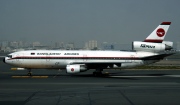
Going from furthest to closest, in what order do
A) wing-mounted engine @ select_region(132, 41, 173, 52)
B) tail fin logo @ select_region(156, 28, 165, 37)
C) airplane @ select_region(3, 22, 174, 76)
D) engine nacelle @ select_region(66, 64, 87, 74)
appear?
tail fin logo @ select_region(156, 28, 165, 37)
wing-mounted engine @ select_region(132, 41, 173, 52)
airplane @ select_region(3, 22, 174, 76)
engine nacelle @ select_region(66, 64, 87, 74)

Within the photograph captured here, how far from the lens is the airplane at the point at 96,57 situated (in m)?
33.5

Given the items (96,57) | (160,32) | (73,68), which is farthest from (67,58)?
(160,32)

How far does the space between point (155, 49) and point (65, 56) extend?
483 inches

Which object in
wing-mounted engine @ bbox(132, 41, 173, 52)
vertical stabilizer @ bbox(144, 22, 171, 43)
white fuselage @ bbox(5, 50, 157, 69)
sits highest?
vertical stabilizer @ bbox(144, 22, 171, 43)

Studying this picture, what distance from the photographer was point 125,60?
3484 centimetres

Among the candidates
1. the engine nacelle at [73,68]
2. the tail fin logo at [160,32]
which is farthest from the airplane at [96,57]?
the engine nacelle at [73,68]

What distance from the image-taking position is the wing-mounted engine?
3491cm

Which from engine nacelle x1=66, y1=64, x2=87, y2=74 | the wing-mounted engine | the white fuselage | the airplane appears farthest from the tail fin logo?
engine nacelle x1=66, y1=64, x2=87, y2=74

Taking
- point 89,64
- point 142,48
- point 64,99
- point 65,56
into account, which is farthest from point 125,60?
point 64,99

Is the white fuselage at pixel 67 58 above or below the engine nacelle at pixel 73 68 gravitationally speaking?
above

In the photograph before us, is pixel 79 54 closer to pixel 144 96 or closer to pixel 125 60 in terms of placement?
pixel 125 60

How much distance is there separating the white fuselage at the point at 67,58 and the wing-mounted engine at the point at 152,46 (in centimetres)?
70

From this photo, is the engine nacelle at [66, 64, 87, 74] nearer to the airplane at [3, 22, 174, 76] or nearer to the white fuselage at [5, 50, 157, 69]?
the airplane at [3, 22, 174, 76]

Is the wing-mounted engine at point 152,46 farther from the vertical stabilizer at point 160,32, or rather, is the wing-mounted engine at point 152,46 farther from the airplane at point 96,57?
the vertical stabilizer at point 160,32
